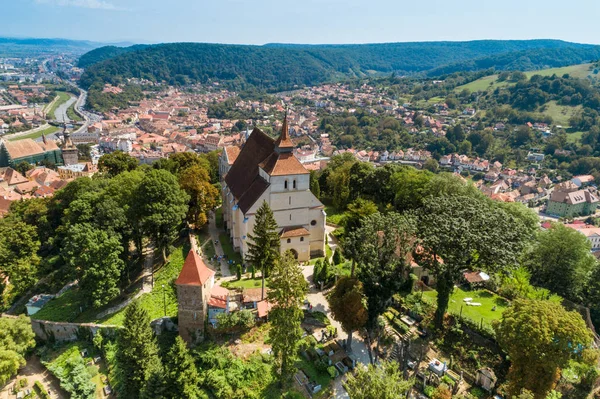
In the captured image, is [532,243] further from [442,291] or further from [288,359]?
[288,359]

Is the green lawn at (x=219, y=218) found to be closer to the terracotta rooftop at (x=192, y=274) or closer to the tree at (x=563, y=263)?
the terracotta rooftop at (x=192, y=274)

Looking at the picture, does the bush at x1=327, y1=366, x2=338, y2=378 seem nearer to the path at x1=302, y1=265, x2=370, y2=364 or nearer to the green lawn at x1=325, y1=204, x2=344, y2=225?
the path at x1=302, y1=265, x2=370, y2=364

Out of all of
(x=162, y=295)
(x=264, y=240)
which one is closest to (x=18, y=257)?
(x=162, y=295)

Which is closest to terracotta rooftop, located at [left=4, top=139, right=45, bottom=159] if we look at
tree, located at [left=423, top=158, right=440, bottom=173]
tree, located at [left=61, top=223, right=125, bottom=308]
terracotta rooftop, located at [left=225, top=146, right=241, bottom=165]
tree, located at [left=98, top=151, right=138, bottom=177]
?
tree, located at [left=98, top=151, right=138, bottom=177]

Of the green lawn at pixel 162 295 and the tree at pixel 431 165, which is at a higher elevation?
the green lawn at pixel 162 295

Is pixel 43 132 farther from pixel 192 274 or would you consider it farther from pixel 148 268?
pixel 192 274

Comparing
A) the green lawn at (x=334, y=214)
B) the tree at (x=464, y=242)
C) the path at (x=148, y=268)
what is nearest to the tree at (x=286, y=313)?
the tree at (x=464, y=242)
